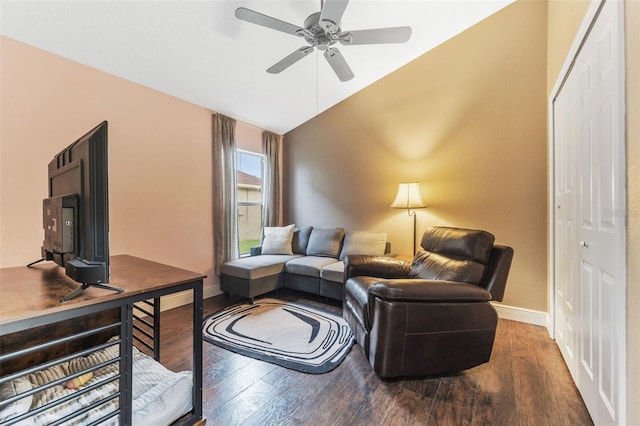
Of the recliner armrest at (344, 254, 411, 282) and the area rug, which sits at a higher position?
the recliner armrest at (344, 254, 411, 282)

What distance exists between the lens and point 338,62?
235 centimetres

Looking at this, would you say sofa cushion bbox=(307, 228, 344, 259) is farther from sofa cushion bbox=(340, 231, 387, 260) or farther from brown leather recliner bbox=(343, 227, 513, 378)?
brown leather recliner bbox=(343, 227, 513, 378)

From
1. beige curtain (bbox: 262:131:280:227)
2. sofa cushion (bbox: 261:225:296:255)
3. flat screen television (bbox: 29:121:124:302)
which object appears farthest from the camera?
beige curtain (bbox: 262:131:280:227)

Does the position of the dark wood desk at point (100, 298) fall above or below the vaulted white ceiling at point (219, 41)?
below

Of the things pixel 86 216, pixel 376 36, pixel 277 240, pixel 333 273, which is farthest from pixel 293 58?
pixel 277 240

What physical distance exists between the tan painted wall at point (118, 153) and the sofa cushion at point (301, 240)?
1186mm

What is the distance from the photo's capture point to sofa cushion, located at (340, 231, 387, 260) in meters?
3.48

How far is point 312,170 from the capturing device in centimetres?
441

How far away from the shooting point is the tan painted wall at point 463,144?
9.00ft

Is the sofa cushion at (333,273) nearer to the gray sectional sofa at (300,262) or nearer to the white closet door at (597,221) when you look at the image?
the gray sectional sofa at (300,262)

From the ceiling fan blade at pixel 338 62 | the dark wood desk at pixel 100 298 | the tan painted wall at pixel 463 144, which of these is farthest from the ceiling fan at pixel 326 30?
the dark wood desk at pixel 100 298

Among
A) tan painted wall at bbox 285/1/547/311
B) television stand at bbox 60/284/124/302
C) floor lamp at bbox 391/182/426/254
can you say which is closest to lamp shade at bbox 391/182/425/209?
floor lamp at bbox 391/182/426/254

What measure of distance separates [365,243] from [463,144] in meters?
1.62

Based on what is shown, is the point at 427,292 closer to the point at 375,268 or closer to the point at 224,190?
the point at 375,268
